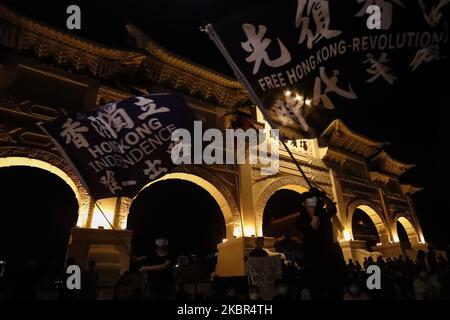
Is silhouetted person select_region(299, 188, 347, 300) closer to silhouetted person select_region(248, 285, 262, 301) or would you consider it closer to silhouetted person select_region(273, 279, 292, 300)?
silhouetted person select_region(273, 279, 292, 300)

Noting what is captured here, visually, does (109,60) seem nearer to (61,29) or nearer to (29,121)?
(61,29)

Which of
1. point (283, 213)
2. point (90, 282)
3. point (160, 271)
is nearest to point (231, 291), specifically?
point (160, 271)

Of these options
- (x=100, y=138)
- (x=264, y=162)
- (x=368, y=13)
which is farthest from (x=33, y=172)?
(x=368, y=13)

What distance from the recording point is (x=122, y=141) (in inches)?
236

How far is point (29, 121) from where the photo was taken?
8375 millimetres

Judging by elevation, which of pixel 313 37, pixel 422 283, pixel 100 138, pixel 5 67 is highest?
pixel 5 67

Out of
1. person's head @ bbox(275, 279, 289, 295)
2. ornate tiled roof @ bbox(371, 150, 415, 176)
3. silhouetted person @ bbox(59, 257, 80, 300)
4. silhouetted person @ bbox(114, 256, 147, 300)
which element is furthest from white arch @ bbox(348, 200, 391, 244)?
silhouetted person @ bbox(59, 257, 80, 300)

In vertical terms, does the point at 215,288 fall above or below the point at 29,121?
below

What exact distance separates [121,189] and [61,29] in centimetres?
632

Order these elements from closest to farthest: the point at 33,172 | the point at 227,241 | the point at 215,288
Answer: the point at 215,288
the point at 227,241
the point at 33,172

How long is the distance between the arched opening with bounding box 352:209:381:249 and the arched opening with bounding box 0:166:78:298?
15313mm

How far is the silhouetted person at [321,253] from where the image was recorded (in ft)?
11.3

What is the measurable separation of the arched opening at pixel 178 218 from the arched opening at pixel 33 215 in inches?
119

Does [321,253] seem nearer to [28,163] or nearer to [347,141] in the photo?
[28,163]
